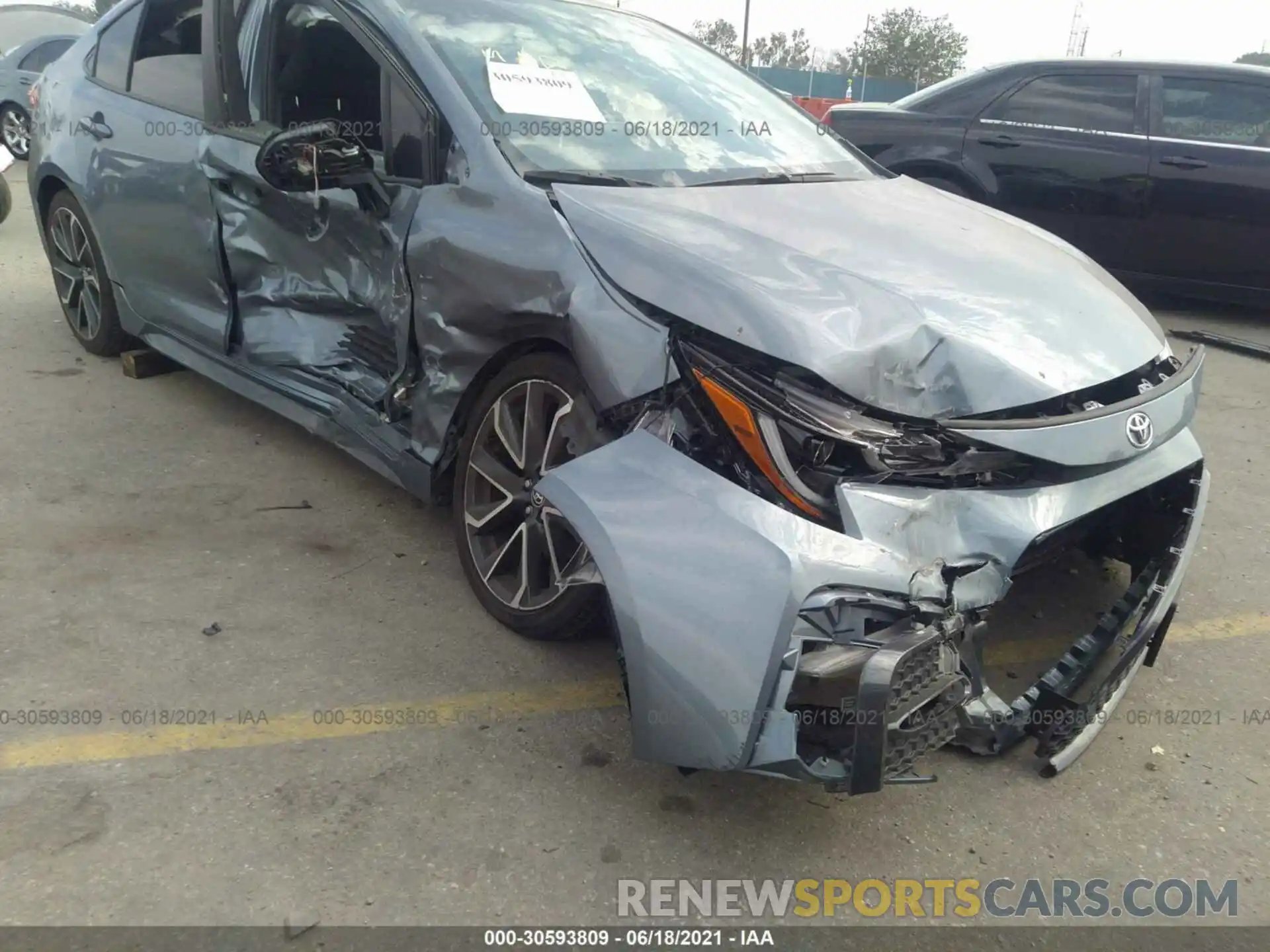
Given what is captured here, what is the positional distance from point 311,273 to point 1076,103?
17.2 ft

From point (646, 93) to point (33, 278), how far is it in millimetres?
5160

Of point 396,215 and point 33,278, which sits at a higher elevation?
point 396,215

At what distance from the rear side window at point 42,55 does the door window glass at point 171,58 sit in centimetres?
996

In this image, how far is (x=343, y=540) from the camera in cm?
336

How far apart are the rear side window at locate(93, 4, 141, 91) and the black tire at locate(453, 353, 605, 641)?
8.63ft

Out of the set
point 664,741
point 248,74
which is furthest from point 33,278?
point 664,741

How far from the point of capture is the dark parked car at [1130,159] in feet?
20.4

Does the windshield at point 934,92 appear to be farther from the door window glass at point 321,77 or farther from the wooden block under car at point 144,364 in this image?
the wooden block under car at point 144,364

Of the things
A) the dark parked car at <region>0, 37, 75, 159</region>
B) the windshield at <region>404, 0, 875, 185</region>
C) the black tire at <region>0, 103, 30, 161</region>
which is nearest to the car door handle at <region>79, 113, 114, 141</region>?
the windshield at <region>404, 0, 875, 185</region>

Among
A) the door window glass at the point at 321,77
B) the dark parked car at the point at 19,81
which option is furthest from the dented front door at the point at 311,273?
the dark parked car at the point at 19,81

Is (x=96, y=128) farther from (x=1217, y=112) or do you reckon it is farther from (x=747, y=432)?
(x=1217, y=112)

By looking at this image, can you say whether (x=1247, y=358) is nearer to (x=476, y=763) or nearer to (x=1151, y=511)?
(x=1151, y=511)

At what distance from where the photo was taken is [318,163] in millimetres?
2822

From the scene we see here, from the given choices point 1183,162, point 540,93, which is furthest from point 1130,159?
point 540,93
